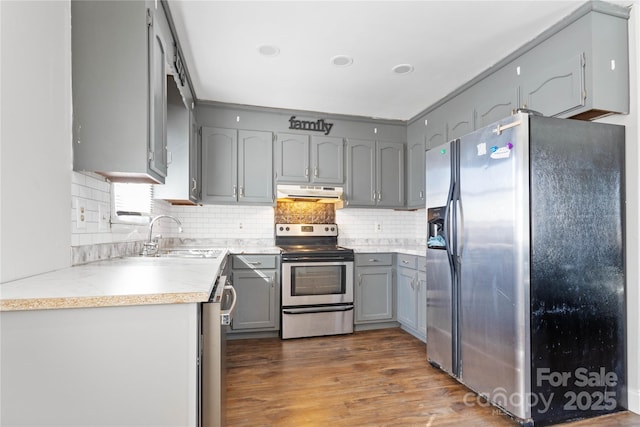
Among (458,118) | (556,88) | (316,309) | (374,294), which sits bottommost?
(316,309)

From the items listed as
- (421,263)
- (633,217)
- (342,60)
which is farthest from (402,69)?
(633,217)

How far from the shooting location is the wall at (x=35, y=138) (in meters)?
1.28

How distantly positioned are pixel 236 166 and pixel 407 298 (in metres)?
2.36

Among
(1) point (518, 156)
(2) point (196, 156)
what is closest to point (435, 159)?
(1) point (518, 156)

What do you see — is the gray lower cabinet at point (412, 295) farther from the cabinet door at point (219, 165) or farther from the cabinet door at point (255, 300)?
the cabinet door at point (219, 165)

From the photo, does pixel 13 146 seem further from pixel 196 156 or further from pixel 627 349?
pixel 627 349

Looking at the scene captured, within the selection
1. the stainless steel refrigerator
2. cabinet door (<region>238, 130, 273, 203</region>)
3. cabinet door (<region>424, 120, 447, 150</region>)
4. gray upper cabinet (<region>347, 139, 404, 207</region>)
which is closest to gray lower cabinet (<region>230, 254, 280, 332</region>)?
cabinet door (<region>238, 130, 273, 203</region>)

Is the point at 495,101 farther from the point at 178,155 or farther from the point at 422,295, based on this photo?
the point at 178,155

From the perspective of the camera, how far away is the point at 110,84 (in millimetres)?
1699

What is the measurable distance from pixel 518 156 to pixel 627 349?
1412 mm

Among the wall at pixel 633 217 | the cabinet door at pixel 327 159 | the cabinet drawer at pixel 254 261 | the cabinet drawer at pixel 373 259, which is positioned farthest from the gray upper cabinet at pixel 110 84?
the wall at pixel 633 217

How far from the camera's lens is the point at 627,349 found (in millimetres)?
2119

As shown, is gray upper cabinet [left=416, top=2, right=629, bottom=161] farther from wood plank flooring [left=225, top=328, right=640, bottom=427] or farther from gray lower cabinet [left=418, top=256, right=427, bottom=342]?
wood plank flooring [left=225, top=328, right=640, bottom=427]

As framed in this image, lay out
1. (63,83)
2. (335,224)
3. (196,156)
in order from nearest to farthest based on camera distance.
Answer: (63,83)
(196,156)
(335,224)
